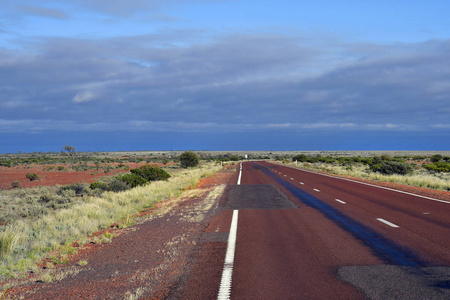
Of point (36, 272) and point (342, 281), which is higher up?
point (342, 281)

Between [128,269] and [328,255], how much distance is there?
364cm

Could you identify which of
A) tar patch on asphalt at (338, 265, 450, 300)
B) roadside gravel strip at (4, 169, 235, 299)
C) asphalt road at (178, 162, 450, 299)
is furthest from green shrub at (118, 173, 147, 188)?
tar patch on asphalt at (338, 265, 450, 300)

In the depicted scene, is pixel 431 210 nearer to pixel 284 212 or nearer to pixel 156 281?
pixel 284 212

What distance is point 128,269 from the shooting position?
6.60 metres

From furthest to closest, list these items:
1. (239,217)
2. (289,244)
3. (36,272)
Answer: (239,217) < (289,244) < (36,272)

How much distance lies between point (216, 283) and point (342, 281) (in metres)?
1.84

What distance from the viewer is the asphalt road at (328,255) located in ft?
16.8

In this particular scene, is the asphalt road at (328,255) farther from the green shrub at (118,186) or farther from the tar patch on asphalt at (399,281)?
the green shrub at (118,186)

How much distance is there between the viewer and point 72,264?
725 centimetres

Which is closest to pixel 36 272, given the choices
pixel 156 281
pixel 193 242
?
pixel 156 281

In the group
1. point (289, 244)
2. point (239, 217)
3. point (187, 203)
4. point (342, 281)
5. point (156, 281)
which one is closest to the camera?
point (342, 281)

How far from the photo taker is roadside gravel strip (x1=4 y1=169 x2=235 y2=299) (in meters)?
5.52

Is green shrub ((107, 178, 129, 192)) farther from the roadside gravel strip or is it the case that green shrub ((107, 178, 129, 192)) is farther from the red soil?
the roadside gravel strip

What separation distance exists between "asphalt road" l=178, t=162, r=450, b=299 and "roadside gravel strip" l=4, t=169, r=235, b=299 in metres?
0.41
